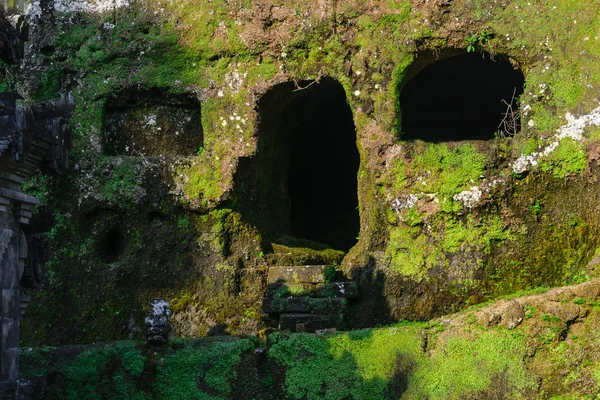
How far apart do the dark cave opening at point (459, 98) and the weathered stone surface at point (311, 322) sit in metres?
4.87

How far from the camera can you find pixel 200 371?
9992 mm

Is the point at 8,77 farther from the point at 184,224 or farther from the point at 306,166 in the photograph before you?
the point at 306,166

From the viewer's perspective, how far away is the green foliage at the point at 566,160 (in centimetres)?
1164

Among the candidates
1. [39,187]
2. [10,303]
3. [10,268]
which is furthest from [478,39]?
[10,303]

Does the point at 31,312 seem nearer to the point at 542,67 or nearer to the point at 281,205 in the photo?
the point at 281,205

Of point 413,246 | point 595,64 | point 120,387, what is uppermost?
point 595,64

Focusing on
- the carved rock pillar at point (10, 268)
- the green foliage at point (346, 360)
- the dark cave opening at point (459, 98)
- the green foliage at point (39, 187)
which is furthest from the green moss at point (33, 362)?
the dark cave opening at point (459, 98)

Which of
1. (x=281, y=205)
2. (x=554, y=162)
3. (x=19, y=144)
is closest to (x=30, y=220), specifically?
(x=19, y=144)

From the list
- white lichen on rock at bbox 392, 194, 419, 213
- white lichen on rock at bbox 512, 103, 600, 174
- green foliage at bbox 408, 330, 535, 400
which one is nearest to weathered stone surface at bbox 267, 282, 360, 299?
white lichen on rock at bbox 392, 194, 419, 213

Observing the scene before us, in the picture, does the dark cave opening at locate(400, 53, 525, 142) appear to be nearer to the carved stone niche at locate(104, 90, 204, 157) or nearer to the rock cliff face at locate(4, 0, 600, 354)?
the rock cliff face at locate(4, 0, 600, 354)

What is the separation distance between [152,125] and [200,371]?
5.03 m

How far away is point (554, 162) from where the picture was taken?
11.8 m

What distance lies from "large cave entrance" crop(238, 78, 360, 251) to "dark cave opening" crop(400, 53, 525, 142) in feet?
4.29

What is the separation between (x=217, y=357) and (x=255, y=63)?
5.05 metres
